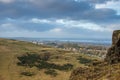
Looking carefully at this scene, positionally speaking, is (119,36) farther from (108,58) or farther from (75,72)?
(75,72)

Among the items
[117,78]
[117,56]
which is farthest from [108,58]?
[117,78]

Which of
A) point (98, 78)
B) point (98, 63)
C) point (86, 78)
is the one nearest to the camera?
point (98, 78)

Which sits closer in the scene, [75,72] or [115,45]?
[75,72]

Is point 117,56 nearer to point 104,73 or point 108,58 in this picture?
point 108,58

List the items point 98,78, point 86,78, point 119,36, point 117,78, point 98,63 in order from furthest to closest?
point 119,36 → point 98,63 → point 86,78 → point 98,78 → point 117,78

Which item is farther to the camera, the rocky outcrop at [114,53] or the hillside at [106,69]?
the rocky outcrop at [114,53]

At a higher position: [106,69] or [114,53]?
[114,53]

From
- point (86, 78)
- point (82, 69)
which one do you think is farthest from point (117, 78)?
point (82, 69)

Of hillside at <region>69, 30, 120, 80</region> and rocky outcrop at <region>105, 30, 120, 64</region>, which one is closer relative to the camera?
hillside at <region>69, 30, 120, 80</region>

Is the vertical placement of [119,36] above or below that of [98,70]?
above

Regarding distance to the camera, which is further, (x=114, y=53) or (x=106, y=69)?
(x=114, y=53)
